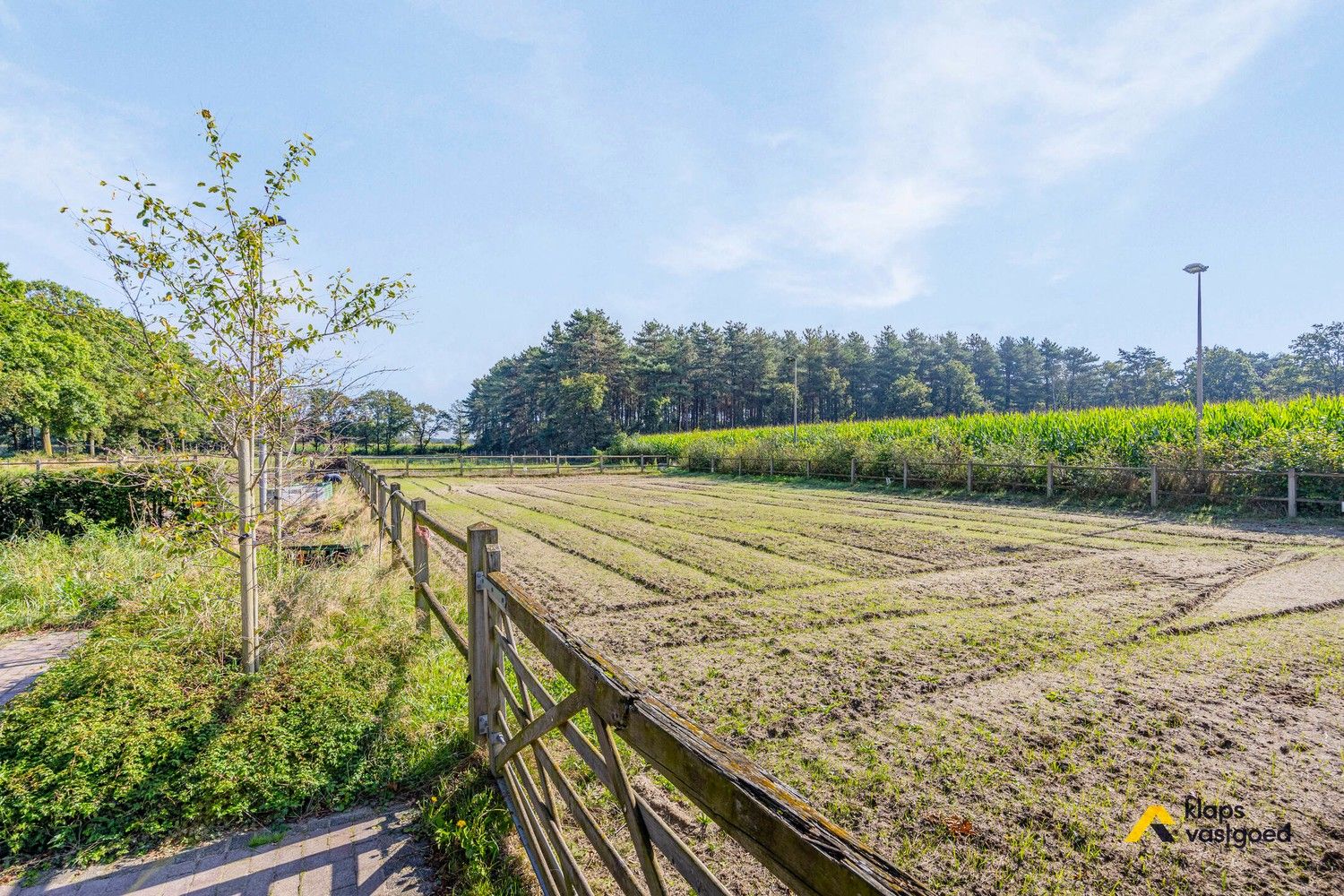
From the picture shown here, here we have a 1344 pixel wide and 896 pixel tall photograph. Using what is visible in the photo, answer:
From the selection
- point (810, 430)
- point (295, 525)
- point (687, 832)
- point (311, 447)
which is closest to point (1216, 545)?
point (687, 832)

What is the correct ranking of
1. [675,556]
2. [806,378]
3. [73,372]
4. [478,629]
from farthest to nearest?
[806,378]
[73,372]
[675,556]
[478,629]

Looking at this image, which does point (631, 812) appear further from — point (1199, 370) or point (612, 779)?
point (1199, 370)

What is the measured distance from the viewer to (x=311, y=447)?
6586mm

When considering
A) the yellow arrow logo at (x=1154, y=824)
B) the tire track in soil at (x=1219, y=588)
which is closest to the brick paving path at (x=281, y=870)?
the yellow arrow logo at (x=1154, y=824)

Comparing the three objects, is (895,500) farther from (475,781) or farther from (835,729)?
(475,781)

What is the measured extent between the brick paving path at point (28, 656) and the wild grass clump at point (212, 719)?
0.23 metres

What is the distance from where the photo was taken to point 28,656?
4078 mm

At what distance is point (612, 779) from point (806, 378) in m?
64.4

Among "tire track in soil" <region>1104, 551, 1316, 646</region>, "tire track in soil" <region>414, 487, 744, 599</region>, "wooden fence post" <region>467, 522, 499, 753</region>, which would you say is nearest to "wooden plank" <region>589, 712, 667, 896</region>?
"wooden fence post" <region>467, 522, 499, 753</region>

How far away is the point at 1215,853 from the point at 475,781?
3049 mm

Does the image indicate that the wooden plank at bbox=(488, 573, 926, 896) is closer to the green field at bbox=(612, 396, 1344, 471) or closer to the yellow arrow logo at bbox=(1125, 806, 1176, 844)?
the yellow arrow logo at bbox=(1125, 806, 1176, 844)

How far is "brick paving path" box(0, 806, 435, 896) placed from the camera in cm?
212

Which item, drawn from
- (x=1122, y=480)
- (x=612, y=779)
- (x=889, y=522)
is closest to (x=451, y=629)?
(x=612, y=779)

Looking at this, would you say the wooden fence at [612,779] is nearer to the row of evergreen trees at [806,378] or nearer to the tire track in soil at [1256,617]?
the tire track in soil at [1256,617]
